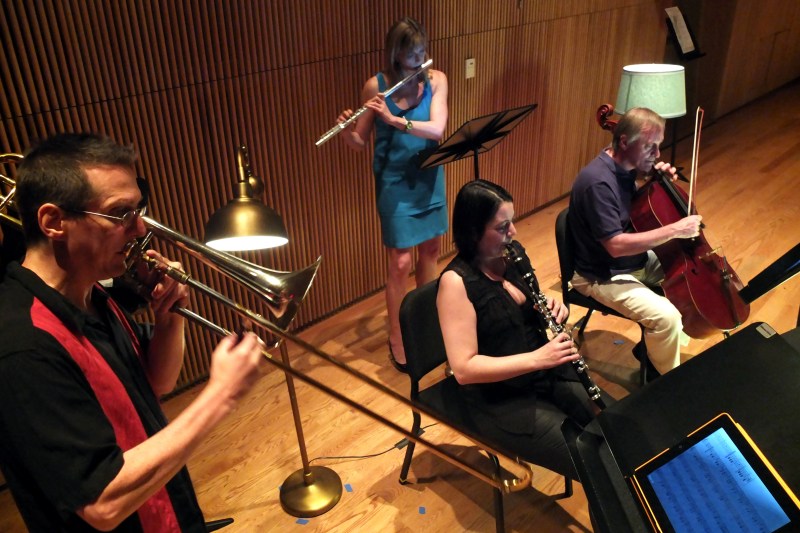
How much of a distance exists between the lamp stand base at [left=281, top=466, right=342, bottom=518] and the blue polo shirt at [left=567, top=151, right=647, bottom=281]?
1551mm

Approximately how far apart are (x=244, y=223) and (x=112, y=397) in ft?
2.49

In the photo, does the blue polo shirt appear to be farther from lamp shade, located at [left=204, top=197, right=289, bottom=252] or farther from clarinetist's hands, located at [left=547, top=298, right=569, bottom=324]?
lamp shade, located at [left=204, top=197, right=289, bottom=252]

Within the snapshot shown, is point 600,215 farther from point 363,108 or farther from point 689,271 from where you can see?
point 363,108

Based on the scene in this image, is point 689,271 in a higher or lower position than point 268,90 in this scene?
lower

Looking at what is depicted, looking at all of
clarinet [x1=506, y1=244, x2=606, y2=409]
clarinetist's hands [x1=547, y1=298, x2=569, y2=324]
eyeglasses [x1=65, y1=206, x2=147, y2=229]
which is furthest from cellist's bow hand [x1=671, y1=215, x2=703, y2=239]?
eyeglasses [x1=65, y1=206, x2=147, y2=229]

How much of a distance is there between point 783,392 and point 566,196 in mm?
4764

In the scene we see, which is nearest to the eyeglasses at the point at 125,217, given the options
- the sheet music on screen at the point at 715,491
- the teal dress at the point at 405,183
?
the sheet music on screen at the point at 715,491

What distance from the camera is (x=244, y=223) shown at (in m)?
1.94

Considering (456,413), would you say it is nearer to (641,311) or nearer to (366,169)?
(641,311)

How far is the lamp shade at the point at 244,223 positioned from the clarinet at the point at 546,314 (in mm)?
860

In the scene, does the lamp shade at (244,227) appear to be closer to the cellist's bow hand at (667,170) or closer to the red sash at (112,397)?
the red sash at (112,397)

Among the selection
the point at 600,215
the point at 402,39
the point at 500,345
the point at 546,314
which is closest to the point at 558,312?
the point at 546,314

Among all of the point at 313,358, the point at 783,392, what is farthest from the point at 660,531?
the point at 313,358

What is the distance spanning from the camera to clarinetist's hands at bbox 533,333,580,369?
2.09 metres
